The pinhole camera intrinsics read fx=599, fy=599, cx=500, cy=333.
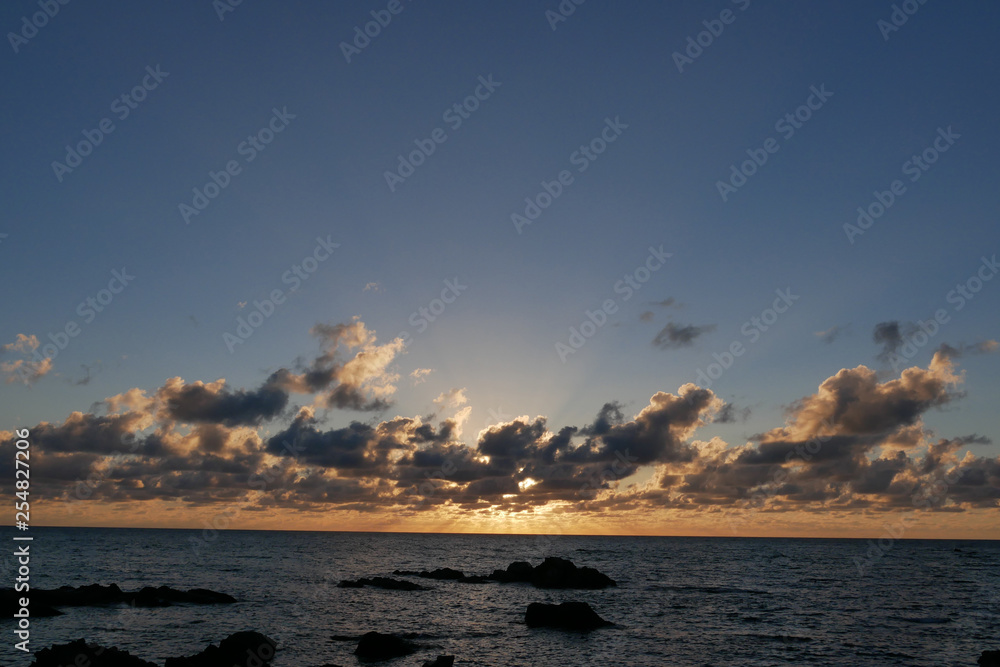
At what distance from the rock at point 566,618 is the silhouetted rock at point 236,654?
70.9 feet

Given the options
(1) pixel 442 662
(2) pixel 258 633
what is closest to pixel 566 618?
(1) pixel 442 662

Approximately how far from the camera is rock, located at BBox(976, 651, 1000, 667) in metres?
35.9

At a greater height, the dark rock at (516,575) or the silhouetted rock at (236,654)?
the silhouetted rock at (236,654)

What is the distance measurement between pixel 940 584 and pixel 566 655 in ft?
264

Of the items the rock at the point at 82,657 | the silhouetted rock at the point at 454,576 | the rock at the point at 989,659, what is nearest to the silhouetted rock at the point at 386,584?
the silhouetted rock at the point at 454,576

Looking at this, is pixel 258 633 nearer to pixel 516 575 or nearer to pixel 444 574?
pixel 516 575

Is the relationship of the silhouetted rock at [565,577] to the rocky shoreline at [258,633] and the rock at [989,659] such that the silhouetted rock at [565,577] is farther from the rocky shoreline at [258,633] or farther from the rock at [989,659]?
the rock at [989,659]

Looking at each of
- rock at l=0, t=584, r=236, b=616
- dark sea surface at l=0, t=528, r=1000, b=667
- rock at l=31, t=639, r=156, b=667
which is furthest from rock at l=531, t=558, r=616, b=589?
rock at l=31, t=639, r=156, b=667

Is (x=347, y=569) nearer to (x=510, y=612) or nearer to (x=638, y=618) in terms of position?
(x=510, y=612)

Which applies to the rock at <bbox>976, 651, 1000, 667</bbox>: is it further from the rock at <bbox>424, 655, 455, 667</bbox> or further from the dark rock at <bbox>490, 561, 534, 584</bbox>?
the dark rock at <bbox>490, 561, 534, 584</bbox>

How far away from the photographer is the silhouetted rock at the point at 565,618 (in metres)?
48.6

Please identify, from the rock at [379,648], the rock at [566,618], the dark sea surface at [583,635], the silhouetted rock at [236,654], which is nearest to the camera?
the silhouetted rock at [236,654]

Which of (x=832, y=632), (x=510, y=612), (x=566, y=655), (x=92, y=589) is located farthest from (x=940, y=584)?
(x=92, y=589)

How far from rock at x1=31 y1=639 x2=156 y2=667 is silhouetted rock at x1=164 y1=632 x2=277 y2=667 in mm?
2232
